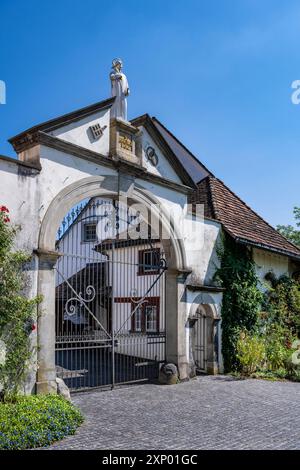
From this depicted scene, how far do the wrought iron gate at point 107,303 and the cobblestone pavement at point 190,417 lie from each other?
3.54 feet

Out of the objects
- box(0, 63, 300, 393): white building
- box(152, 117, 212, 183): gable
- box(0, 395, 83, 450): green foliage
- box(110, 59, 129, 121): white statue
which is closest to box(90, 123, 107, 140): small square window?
box(0, 63, 300, 393): white building

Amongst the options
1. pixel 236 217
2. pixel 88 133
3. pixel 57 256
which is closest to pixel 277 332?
pixel 236 217

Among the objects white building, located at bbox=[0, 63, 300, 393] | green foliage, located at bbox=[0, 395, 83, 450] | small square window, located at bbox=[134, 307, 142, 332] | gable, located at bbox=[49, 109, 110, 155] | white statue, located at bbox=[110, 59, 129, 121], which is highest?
white statue, located at bbox=[110, 59, 129, 121]

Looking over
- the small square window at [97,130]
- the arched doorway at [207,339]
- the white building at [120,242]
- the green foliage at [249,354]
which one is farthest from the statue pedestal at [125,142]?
the green foliage at [249,354]

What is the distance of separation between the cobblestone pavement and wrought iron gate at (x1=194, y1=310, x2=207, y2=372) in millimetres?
1772

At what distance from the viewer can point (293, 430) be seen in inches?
283

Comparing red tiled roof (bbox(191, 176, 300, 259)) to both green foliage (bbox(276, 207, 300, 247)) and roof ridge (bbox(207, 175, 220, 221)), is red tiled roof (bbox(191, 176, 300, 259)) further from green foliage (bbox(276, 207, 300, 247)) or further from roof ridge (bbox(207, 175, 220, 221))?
green foliage (bbox(276, 207, 300, 247))

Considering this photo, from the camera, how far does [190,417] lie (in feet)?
25.8

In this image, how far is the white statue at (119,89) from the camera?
1062 cm

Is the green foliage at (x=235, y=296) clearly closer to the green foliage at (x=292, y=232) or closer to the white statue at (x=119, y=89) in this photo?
the white statue at (x=119, y=89)

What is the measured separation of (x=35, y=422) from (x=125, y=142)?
672 cm

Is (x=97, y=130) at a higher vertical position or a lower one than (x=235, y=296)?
higher

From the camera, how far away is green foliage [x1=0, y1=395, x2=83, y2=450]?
5931 mm

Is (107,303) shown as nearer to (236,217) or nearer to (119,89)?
(236,217)
